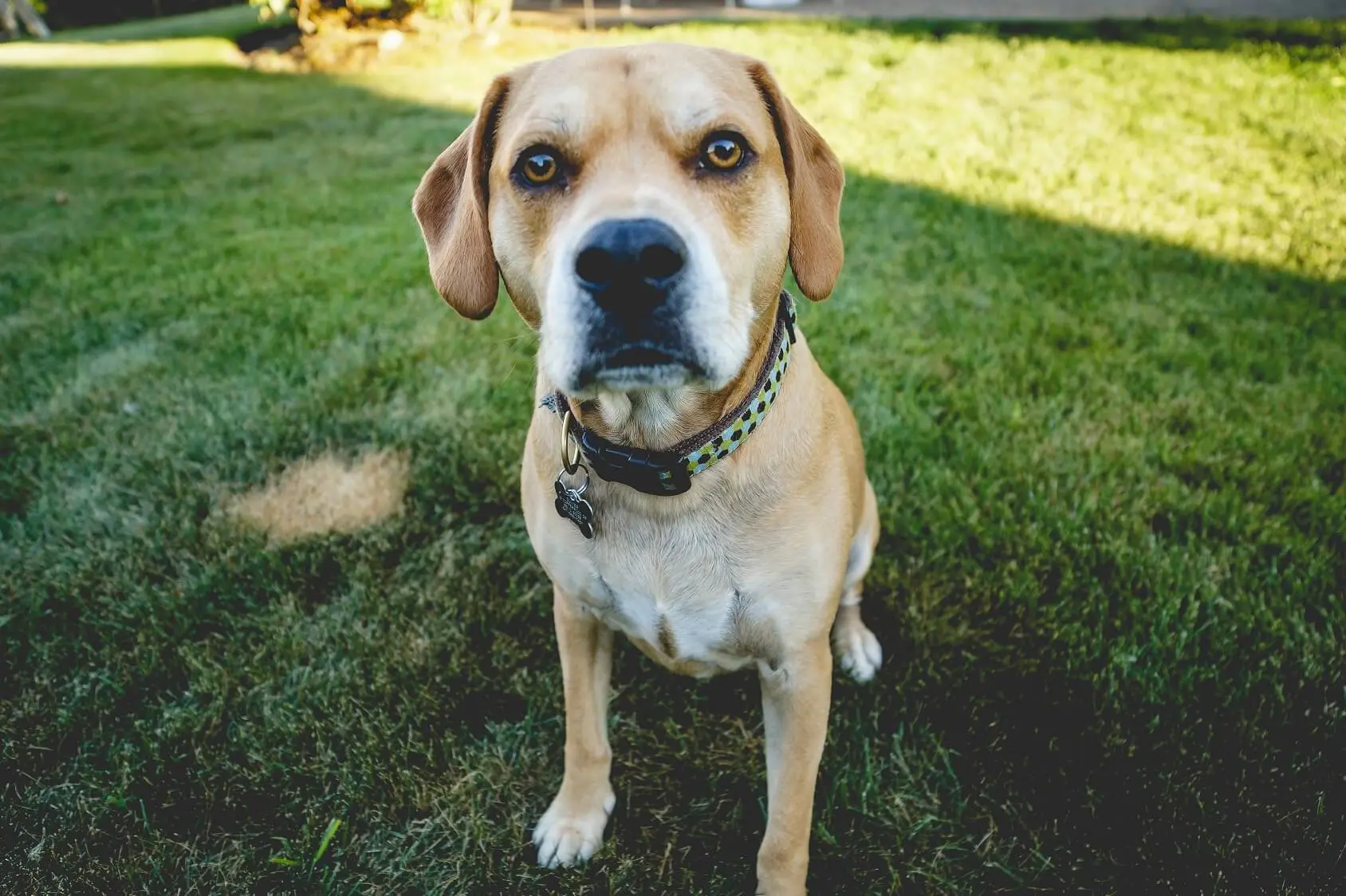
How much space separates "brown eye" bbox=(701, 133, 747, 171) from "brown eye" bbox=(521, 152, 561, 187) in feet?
1.18

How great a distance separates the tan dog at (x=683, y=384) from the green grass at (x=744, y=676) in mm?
449

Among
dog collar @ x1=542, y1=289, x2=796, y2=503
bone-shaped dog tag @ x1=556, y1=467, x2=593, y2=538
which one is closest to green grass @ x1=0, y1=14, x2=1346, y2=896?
bone-shaped dog tag @ x1=556, y1=467, x2=593, y2=538

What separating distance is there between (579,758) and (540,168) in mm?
1662

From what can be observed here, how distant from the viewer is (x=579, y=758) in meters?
2.39

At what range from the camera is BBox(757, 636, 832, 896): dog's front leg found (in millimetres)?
2125

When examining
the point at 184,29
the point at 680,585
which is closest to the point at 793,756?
the point at 680,585

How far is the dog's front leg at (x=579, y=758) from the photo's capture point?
7.74 ft

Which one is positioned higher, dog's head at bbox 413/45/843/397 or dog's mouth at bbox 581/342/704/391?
dog's head at bbox 413/45/843/397

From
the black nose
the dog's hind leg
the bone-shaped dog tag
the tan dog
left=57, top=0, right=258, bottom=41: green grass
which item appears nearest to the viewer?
the black nose

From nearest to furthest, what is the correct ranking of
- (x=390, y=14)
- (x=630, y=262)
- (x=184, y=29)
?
(x=630, y=262) → (x=390, y=14) → (x=184, y=29)

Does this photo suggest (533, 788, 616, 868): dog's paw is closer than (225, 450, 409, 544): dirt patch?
Yes

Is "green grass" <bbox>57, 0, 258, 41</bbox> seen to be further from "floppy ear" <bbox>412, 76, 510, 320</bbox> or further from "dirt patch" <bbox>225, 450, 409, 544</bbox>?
"floppy ear" <bbox>412, 76, 510, 320</bbox>

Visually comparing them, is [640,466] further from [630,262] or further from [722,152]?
[722,152]

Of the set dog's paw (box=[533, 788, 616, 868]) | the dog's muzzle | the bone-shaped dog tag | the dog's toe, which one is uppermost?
the dog's muzzle
